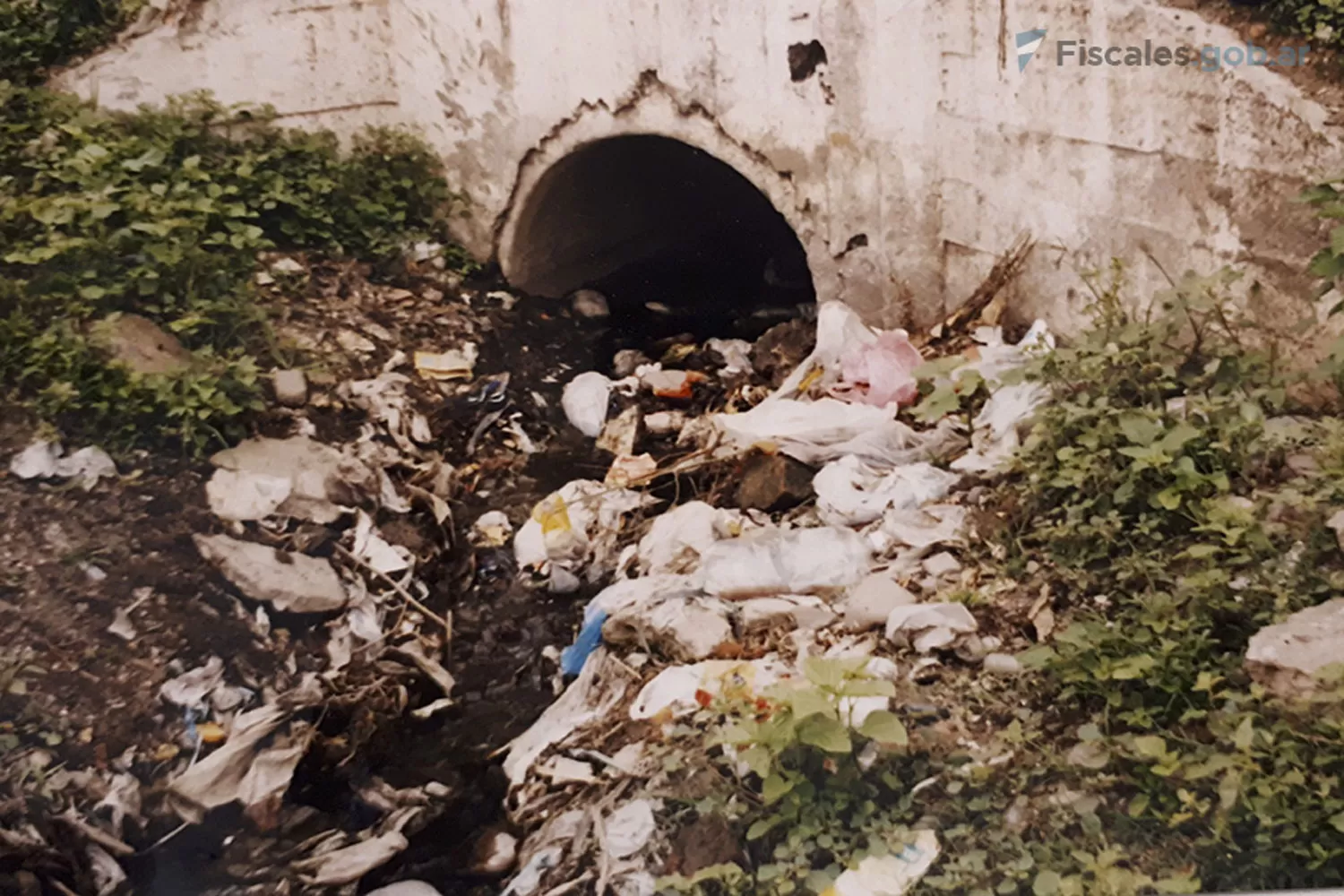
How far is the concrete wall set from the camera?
224cm

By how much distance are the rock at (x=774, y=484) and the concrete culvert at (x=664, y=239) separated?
0.93 meters

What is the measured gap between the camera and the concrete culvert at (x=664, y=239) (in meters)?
3.97


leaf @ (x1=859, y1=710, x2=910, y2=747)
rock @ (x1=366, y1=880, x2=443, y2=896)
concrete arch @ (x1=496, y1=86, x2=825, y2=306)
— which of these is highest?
concrete arch @ (x1=496, y1=86, x2=825, y2=306)

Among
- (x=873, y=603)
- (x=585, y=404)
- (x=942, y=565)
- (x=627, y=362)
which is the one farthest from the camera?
(x=627, y=362)

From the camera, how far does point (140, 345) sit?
213cm

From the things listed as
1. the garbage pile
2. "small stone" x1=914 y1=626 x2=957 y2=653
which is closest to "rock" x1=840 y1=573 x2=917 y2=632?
the garbage pile

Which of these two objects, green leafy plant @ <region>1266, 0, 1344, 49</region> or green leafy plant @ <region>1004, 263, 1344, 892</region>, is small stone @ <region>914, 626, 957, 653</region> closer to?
green leafy plant @ <region>1004, 263, 1344, 892</region>

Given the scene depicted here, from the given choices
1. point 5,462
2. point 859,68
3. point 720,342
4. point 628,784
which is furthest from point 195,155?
point 720,342

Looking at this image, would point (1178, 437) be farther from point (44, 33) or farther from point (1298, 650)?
point (44, 33)

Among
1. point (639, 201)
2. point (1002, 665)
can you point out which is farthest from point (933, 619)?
point (639, 201)

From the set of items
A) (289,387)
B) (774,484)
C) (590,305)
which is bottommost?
(774,484)

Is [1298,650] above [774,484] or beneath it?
above

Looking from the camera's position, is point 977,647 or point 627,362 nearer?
point 977,647

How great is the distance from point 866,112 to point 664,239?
1363mm
